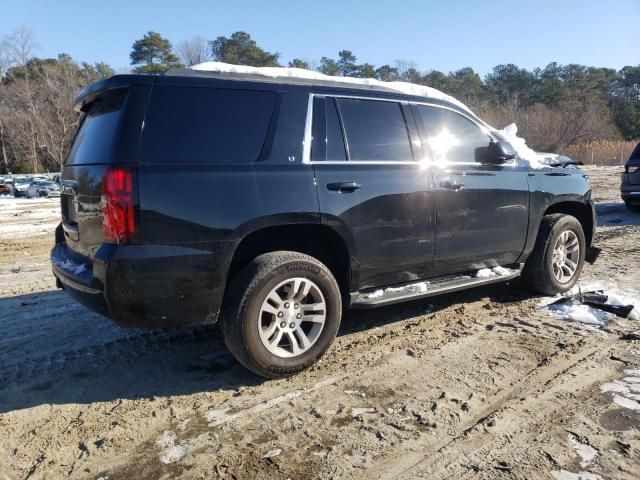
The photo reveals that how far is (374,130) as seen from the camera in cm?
386

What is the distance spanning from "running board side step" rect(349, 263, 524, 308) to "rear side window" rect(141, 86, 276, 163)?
4.47 feet

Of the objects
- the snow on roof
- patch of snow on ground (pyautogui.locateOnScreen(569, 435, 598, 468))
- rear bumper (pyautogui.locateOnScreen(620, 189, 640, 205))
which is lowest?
patch of snow on ground (pyautogui.locateOnScreen(569, 435, 598, 468))

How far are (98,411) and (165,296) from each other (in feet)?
2.64

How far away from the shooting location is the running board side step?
12.3 feet

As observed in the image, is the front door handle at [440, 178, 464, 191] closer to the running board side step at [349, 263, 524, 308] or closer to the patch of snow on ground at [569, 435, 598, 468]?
the running board side step at [349, 263, 524, 308]

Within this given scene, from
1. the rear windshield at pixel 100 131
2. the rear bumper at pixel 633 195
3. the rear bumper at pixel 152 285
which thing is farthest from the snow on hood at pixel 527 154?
the rear bumper at pixel 633 195

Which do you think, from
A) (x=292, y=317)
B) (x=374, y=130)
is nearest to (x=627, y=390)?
(x=292, y=317)

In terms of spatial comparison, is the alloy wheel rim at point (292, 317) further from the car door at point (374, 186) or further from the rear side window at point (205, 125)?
the rear side window at point (205, 125)

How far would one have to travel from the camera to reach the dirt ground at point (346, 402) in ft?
8.05

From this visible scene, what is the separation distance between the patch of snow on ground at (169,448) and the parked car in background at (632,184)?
11581 millimetres

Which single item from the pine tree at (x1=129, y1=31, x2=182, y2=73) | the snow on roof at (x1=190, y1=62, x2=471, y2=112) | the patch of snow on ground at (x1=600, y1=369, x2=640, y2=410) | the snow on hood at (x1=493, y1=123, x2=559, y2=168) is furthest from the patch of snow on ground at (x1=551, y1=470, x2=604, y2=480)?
the pine tree at (x1=129, y1=31, x2=182, y2=73)

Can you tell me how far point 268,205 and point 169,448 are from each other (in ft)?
4.99

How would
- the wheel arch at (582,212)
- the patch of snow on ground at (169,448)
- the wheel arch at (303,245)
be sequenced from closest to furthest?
the patch of snow on ground at (169,448) → the wheel arch at (303,245) → the wheel arch at (582,212)

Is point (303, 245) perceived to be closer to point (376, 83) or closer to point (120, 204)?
point (120, 204)
